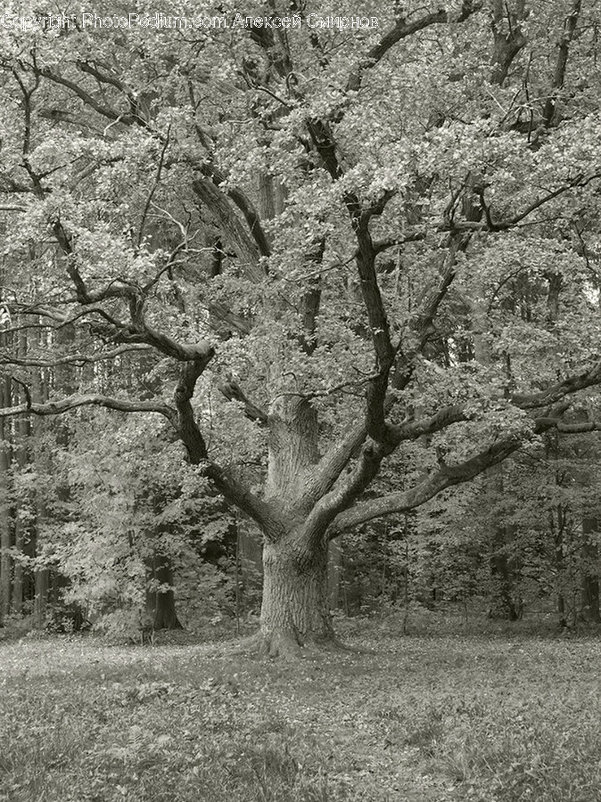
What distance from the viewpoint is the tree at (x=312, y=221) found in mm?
11695

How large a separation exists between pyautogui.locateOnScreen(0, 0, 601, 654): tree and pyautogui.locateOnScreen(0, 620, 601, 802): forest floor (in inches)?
178

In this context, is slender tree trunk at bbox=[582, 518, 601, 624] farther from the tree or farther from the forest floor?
the forest floor

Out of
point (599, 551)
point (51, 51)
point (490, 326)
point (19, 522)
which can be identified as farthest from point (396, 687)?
point (19, 522)

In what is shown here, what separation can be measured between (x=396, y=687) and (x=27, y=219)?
28.4 feet

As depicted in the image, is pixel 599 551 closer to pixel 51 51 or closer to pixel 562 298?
pixel 562 298

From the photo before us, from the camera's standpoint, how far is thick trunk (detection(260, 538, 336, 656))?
56.2 ft

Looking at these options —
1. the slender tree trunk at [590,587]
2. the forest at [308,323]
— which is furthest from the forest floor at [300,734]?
the slender tree trunk at [590,587]

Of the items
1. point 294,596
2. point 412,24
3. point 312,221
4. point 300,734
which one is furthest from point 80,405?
point 412,24

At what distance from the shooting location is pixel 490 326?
737 inches

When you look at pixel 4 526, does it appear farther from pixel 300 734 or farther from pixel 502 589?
pixel 300 734

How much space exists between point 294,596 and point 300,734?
29.1 ft

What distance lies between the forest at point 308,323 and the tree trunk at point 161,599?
0.26m

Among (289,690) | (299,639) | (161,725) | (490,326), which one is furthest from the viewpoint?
(490,326)

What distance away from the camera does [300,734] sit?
8.58 m
